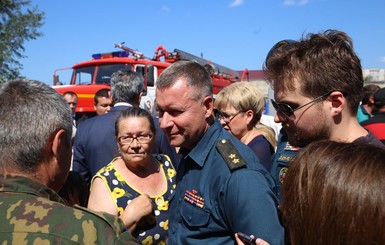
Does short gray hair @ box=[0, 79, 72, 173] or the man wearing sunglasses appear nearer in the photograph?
short gray hair @ box=[0, 79, 72, 173]

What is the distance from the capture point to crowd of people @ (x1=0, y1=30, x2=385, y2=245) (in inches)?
45.7

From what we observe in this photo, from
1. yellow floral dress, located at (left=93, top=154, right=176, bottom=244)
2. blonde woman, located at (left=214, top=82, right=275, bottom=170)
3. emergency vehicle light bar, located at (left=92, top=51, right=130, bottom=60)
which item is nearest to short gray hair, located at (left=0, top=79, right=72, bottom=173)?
yellow floral dress, located at (left=93, top=154, right=176, bottom=244)

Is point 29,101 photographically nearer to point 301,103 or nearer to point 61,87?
point 301,103

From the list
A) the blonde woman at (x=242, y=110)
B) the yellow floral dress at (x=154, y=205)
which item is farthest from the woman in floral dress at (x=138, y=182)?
the blonde woman at (x=242, y=110)

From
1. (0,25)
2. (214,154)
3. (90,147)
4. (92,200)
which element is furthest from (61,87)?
(0,25)

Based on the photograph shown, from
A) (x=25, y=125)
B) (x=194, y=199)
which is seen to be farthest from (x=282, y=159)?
(x=25, y=125)

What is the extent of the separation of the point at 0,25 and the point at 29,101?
2282 centimetres

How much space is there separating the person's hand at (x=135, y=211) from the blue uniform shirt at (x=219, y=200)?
32cm

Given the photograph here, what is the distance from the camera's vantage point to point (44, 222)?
1.29m

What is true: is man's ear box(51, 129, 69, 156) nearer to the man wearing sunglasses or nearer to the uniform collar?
the uniform collar

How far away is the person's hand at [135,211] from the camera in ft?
8.21

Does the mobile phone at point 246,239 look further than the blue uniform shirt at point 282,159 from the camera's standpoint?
No

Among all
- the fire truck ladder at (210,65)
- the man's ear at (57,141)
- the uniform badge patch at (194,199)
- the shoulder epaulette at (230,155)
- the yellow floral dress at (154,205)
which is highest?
the fire truck ladder at (210,65)

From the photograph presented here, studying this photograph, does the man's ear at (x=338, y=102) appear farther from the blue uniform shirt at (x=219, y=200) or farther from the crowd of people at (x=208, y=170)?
the blue uniform shirt at (x=219, y=200)
